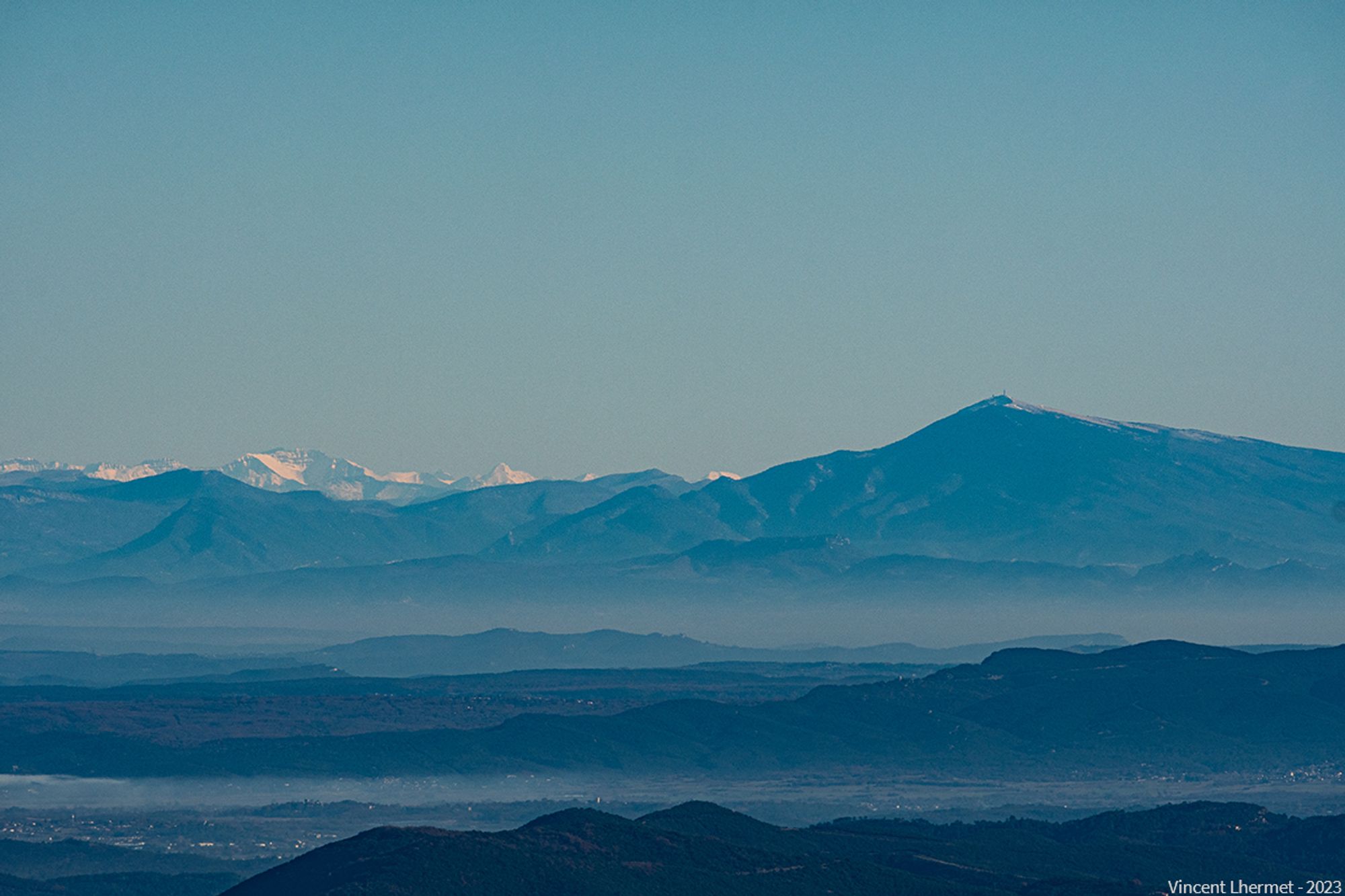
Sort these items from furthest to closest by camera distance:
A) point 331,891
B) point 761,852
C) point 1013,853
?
point 1013,853, point 761,852, point 331,891

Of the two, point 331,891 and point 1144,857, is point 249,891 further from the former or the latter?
point 1144,857

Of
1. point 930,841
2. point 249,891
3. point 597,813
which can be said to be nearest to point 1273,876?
point 930,841

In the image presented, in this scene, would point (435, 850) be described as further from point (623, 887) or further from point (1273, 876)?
point (1273, 876)

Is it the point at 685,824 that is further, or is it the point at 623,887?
the point at 685,824

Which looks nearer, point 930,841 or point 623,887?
point 623,887

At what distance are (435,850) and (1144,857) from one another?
6086 centimetres

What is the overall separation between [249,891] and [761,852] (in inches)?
1491

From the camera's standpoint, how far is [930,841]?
197 metres

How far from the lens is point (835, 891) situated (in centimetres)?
16850

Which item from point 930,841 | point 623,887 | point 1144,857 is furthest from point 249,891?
point 1144,857

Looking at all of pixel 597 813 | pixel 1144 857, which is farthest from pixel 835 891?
pixel 1144 857

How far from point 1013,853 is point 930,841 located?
22.4 feet

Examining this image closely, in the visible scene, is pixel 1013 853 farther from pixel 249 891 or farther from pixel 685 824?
pixel 249 891

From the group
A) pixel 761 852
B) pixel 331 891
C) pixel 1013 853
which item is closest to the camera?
pixel 331 891
